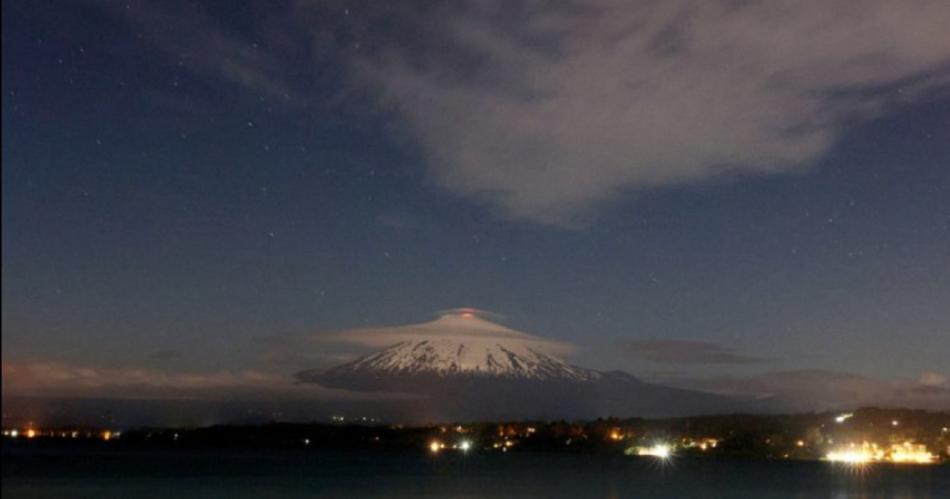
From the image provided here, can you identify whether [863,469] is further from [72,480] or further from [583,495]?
[72,480]

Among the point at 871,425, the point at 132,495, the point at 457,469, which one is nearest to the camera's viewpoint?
the point at 132,495

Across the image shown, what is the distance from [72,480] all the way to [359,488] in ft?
75.0

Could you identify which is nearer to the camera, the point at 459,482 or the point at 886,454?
the point at 459,482

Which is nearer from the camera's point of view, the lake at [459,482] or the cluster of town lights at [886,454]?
the lake at [459,482]

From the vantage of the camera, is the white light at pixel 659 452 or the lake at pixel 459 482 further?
the white light at pixel 659 452

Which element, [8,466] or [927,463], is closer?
[8,466]

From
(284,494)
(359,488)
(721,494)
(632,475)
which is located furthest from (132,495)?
(632,475)

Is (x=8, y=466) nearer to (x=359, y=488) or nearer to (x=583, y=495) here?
(x=359, y=488)

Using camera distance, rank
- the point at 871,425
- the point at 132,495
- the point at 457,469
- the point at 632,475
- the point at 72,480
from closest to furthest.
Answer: the point at 132,495
the point at 72,480
the point at 632,475
the point at 457,469
the point at 871,425

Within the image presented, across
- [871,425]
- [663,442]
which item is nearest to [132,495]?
[871,425]

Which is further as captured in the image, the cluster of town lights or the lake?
the cluster of town lights

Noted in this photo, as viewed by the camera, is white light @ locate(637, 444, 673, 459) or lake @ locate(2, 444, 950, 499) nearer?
lake @ locate(2, 444, 950, 499)

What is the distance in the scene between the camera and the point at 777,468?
410 feet

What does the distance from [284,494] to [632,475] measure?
43.6 metres
